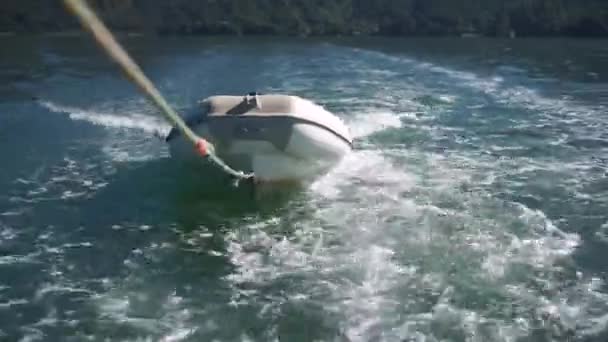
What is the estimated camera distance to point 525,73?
34.1m

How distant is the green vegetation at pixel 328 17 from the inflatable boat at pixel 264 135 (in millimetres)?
23972

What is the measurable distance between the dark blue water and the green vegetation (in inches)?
476

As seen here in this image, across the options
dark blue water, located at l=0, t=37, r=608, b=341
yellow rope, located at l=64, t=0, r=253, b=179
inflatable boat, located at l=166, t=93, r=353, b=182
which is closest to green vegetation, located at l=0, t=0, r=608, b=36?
dark blue water, located at l=0, t=37, r=608, b=341

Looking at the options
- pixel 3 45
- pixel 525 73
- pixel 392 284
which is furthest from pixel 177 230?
pixel 3 45

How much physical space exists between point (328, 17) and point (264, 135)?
26737mm

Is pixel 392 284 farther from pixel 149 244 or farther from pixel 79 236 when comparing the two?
pixel 79 236

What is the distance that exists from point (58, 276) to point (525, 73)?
2491 centimetres

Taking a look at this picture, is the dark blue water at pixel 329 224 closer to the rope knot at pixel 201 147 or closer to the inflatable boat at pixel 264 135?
the inflatable boat at pixel 264 135

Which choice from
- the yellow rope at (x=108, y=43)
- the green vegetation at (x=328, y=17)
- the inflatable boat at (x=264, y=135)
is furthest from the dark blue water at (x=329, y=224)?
the green vegetation at (x=328, y=17)

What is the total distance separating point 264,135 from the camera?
744 inches

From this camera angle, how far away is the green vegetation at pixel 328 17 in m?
42.8

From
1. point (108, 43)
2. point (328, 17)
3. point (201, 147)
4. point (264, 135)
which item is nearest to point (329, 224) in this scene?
point (264, 135)

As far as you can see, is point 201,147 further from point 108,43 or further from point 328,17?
point 328,17

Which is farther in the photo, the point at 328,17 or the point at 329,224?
the point at 328,17
